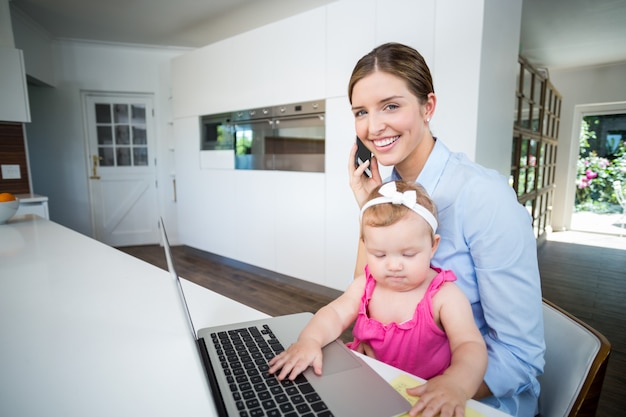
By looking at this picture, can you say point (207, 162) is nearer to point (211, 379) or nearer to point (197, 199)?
point (197, 199)

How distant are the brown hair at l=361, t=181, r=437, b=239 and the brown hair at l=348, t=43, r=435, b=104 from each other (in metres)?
0.26

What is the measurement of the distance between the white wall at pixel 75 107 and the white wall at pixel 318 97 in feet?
2.56

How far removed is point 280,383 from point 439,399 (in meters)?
0.26

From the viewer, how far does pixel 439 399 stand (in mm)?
572

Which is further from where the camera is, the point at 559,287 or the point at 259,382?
the point at 559,287

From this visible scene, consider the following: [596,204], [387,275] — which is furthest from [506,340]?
[596,204]

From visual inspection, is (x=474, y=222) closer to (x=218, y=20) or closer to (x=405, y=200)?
(x=405, y=200)

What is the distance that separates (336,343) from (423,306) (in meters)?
0.23

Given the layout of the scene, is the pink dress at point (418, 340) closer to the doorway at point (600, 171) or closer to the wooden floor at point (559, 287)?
the wooden floor at point (559, 287)

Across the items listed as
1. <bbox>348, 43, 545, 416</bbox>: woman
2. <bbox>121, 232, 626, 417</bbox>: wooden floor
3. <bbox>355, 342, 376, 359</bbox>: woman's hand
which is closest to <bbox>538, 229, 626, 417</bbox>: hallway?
<bbox>121, 232, 626, 417</bbox>: wooden floor

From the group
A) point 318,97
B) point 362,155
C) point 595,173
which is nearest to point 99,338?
point 362,155

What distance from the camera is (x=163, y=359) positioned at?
724 mm

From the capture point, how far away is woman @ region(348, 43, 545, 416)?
2.80 feet

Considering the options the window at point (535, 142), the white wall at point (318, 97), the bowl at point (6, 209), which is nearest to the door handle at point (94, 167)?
the white wall at point (318, 97)
